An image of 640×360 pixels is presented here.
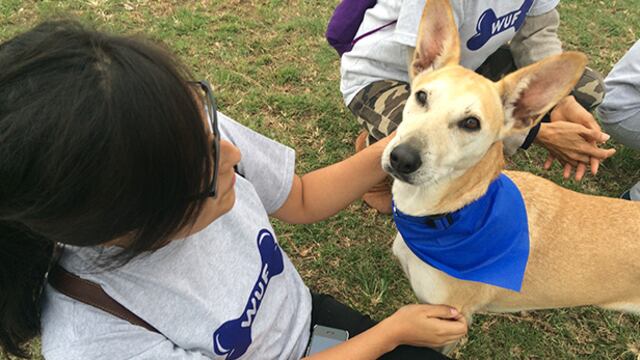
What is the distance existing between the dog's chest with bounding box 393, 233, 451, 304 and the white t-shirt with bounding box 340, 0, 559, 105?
1.20 meters

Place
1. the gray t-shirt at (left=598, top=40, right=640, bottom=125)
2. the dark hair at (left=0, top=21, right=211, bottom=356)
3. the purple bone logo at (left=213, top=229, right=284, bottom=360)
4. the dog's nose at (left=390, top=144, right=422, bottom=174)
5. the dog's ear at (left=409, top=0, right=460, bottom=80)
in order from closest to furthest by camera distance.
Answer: the dark hair at (left=0, top=21, right=211, bottom=356)
the purple bone logo at (left=213, top=229, right=284, bottom=360)
the dog's nose at (left=390, top=144, right=422, bottom=174)
the dog's ear at (left=409, top=0, right=460, bottom=80)
the gray t-shirt at (left=598, top=40, right=640, bottom=125)

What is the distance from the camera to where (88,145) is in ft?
3.36

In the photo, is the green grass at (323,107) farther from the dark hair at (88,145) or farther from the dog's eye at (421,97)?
the dark hair at (88,145)

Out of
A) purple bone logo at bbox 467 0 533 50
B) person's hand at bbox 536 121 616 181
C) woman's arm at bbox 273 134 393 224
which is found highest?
purple bone logo at bbox 467 0 533 50

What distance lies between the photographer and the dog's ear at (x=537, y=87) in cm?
195

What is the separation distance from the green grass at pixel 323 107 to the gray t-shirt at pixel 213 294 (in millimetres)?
1266

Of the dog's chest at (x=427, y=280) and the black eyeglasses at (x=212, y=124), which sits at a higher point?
the black eyeglasses at (x=212, y=124)

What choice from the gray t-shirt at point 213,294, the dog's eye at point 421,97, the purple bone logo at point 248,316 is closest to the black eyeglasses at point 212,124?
the gray t-shirt at point 213,294

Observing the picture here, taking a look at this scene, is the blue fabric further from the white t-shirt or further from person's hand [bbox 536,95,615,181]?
person's hand [bbox 536,95,615,181]

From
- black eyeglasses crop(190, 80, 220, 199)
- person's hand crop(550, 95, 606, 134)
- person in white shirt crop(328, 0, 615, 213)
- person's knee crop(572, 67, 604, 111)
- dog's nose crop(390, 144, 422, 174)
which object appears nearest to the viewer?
black eyeglasses crop(190, 80, 220, 199)

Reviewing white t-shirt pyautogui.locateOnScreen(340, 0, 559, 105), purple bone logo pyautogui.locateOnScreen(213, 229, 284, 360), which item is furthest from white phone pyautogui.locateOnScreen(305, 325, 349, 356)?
white t-shirt pyautogui.locateOnScreen(340, 0, 559, 105)

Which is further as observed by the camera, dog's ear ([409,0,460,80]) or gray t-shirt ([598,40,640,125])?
gray t-shirt ([598,40,640,125])

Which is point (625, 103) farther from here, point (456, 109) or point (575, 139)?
point (456, 109)

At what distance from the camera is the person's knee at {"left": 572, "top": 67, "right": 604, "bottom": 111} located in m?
3.35
